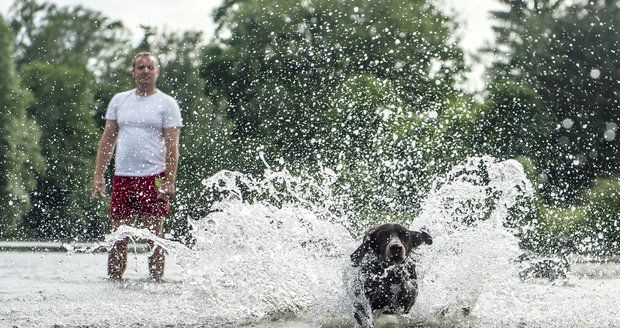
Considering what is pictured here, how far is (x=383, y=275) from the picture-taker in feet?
25.6

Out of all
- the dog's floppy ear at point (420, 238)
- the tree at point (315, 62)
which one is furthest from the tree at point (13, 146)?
the dog's floppy ear at point (420, 238)

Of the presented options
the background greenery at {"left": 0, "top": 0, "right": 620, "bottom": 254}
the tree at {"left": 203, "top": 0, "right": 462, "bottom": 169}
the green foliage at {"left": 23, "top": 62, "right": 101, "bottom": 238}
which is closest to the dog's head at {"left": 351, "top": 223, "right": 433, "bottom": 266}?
the background greenery at {"left": 0, "top": 0, "right": 620, "bottom": 254}

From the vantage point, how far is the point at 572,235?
2289 cm

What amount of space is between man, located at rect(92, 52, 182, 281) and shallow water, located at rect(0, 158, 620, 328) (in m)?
1.06

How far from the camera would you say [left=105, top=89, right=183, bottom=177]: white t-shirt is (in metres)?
10.9

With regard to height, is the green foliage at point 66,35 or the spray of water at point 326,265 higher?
the green foliage at point 66,35

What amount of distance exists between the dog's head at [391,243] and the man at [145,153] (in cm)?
318

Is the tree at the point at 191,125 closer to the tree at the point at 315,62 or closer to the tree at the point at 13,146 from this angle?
the tree at the point at 315,62

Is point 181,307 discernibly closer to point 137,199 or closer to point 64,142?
point 137,199

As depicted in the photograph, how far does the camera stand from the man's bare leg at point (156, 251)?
35.8ft

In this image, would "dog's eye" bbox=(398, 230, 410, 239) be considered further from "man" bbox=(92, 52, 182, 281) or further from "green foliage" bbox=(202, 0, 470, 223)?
"green foliage" bbox=(202, 0, 470, 223)

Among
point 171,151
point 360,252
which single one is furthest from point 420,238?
point 171,151

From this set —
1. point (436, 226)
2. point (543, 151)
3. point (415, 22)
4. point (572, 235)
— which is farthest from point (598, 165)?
point (436, 226)

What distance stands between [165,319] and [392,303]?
4.73 ft
